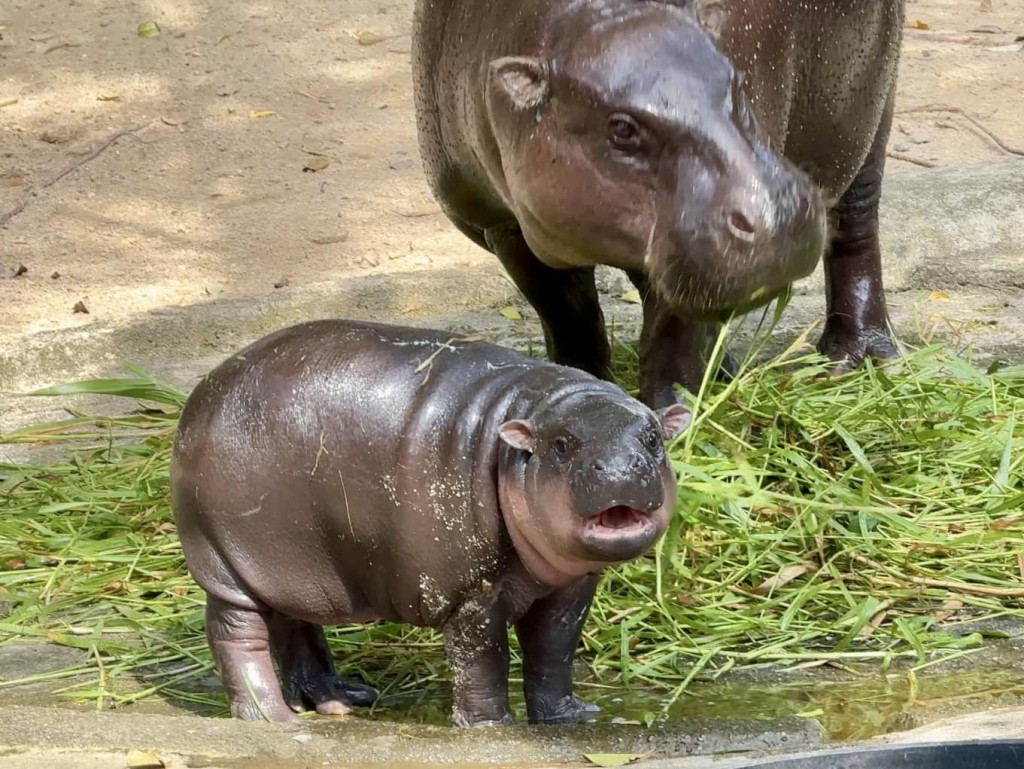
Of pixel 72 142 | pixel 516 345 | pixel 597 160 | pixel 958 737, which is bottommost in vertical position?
pixel 72 142

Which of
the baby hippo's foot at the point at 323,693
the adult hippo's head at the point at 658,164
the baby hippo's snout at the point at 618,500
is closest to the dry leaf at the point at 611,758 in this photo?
the baby hippo's snout at the point at 618,500

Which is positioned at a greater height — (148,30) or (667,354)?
(667,354)

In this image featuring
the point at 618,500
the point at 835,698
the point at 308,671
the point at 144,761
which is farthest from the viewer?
A: the point at 308,671

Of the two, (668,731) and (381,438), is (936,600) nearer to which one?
(668,731)

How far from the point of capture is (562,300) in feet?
15.4

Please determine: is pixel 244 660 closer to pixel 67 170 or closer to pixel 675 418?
pixel 675 418

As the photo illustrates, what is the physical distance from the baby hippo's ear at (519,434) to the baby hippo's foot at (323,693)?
0.77m

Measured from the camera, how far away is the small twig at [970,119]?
8375mm

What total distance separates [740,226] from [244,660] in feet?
4.30

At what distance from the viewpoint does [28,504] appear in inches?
186

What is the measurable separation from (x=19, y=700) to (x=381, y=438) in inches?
38.1

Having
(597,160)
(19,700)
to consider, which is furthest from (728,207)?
(19,700)

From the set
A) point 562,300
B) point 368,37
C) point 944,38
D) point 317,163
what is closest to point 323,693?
point 562,300

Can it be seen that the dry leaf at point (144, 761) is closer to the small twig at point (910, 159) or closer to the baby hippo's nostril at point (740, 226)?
the baby hippo's nostril at point (740, 226)
